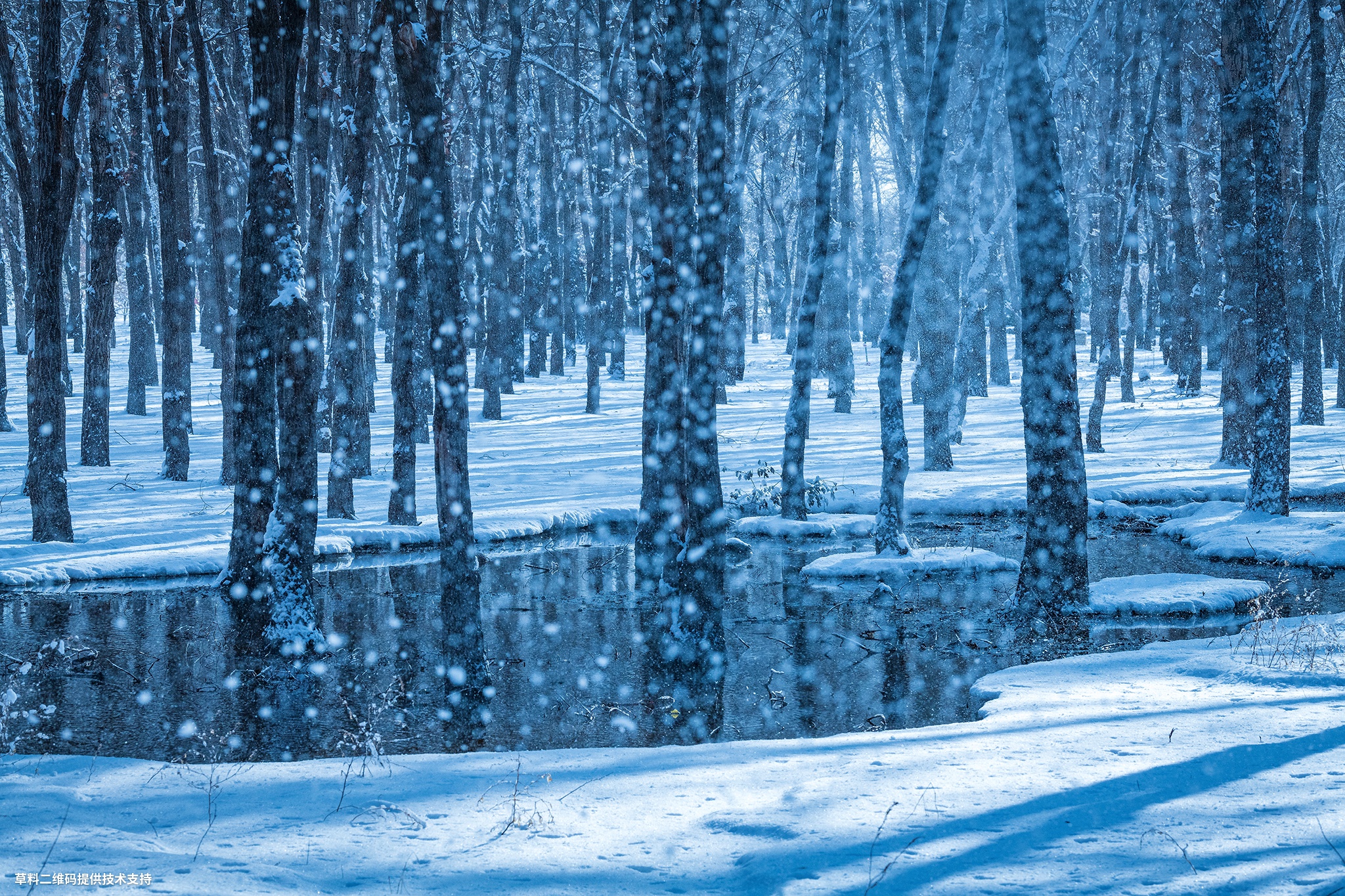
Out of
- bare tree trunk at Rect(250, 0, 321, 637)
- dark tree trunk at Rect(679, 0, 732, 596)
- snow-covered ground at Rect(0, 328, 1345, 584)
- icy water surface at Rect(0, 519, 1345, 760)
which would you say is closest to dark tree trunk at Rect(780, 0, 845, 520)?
icy water surface at Rect(0, 519, 1345, 760)

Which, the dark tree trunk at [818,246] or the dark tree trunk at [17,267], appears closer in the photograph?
the dark tree trunk at [818,246]

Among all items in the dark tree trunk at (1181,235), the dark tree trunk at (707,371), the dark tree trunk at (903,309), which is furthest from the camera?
the dark tree trunk at (1181,235)

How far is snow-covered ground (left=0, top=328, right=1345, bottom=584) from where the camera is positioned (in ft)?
41.0

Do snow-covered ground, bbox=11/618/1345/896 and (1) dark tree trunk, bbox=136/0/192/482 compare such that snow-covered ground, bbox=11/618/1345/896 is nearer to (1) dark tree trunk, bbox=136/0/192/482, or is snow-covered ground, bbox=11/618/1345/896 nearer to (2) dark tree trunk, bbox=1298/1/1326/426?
(1) dark tree trunk, bbox=136/0/192/482

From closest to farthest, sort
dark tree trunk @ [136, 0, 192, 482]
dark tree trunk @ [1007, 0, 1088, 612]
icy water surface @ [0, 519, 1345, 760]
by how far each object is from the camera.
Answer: icy water surface @ [0, 519, 1345, 760] < dark tree trunk @ [1007, 0, 1088, 612] < dark tree trunk @ [136, 0, 192, 482]

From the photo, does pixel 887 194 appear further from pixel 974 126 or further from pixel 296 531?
pixel 296 531

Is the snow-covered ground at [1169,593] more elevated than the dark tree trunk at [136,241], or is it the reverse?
the dark tree trunk at [136,241]

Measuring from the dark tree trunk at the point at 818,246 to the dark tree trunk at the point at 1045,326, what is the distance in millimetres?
3597

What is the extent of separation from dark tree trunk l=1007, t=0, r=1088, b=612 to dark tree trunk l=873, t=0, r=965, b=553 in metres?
1.85

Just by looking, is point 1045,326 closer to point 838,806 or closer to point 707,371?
point 707,371

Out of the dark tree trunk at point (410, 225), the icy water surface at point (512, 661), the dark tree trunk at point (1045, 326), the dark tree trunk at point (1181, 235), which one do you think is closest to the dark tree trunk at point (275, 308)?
the icy water surface at point (512, 661)

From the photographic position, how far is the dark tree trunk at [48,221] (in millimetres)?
10984

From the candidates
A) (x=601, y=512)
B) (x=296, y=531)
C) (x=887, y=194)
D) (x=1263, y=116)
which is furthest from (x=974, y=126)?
(x=887, y=194)

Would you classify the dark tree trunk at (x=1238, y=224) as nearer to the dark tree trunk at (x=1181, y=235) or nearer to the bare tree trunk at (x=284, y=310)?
the dark tree trunk at (x=1181, y=235)
